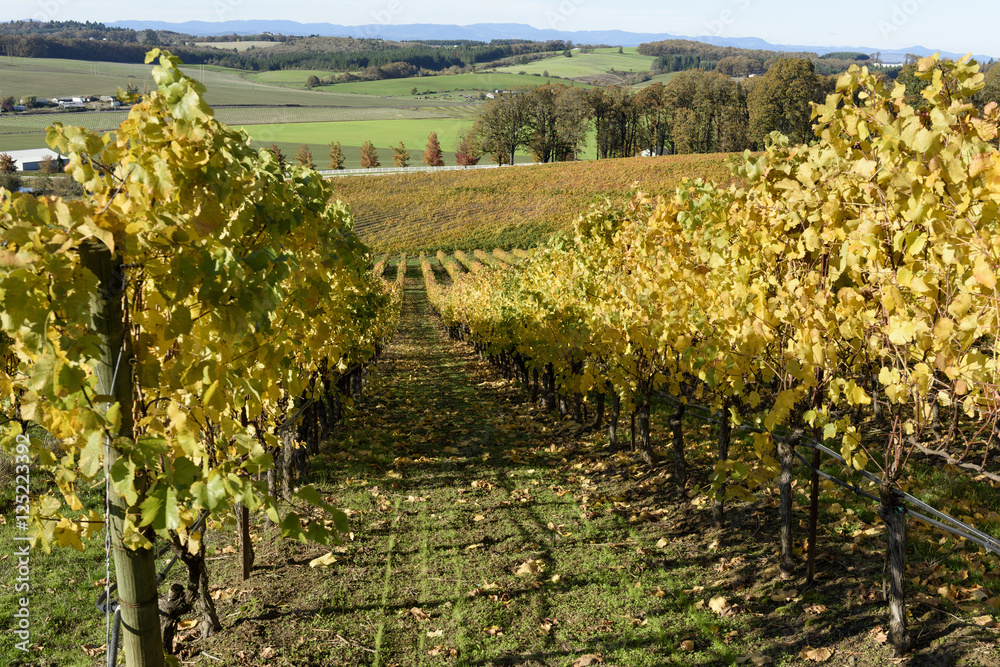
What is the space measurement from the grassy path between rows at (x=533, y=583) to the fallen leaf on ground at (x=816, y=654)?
0.03 m

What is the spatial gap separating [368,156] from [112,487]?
85385 millimetres

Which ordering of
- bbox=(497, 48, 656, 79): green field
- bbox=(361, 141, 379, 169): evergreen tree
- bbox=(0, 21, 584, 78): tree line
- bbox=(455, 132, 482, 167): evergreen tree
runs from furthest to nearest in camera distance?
bbox=(497, 48, 656, 79): green field < bbox=(0, 21, 584, 78): tree line < bbox=(361, 141, 379, 169): evergreen tree < bbox=(455, 132, 482, 167): evergreen tree

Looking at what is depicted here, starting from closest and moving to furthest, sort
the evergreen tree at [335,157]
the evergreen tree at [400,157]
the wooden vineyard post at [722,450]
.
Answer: the wooden vineyard post at [722,450] → the evergreen tree at [335,157] → the evergreen tree at [400,157]

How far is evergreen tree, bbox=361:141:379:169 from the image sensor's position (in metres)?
81.9

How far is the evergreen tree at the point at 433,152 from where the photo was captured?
8881 cm

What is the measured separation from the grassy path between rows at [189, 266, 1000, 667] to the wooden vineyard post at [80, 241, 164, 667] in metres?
1.89

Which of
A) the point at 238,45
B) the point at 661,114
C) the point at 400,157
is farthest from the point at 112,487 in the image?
the point at 238,45

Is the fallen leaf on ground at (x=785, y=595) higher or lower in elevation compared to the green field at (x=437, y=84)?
lower

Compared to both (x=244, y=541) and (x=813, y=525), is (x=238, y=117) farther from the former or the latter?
(x=813, y=525)

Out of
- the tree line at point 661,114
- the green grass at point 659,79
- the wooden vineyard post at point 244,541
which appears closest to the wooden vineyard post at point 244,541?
the wooden vineyard post at point 244,541

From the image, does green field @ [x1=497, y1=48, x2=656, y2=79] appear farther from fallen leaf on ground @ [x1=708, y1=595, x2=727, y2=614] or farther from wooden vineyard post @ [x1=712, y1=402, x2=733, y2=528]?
fallen leaf on ground @ [x1=708, y1=595, x2=727, y2=614]

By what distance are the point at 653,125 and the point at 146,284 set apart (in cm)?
7869

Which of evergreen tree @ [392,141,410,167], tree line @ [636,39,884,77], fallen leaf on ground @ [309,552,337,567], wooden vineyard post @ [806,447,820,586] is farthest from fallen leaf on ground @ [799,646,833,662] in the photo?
tree line @ [636,39,884,77]

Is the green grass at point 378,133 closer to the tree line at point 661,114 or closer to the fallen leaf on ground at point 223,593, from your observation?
the tree line at point 661,114
